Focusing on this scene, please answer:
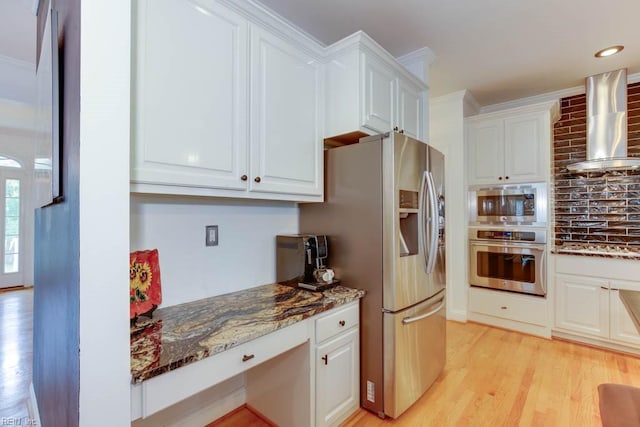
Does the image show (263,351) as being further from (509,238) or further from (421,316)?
(509,238)

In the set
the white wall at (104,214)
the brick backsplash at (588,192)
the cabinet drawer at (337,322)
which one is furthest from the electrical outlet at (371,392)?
the brick backsplash at (588,192)

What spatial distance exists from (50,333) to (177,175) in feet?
2.86

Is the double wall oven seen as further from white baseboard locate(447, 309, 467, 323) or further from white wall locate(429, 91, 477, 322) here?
white baseboard locate(447, 309, 467, 323)

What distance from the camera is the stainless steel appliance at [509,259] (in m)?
3.04

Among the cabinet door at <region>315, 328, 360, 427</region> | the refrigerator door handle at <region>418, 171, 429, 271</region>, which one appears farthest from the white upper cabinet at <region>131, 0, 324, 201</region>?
the cabinet door at <region>315, 328, 360, 427</region>

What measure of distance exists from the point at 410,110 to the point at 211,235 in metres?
1.78

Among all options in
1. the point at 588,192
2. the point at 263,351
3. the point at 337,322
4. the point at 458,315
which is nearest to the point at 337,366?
the point at 337,322

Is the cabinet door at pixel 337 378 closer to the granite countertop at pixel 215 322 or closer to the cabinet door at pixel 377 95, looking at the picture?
the granite countertop at pixel 215 322

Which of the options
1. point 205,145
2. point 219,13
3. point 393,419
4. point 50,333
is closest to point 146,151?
point 205,145

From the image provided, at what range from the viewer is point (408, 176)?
6.19ft

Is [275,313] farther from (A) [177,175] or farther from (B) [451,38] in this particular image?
(B) [451,38]

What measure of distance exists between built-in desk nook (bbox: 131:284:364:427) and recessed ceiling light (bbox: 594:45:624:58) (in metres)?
2.90

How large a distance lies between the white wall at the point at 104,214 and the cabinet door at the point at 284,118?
30.2 inches

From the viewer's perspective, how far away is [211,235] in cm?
179
